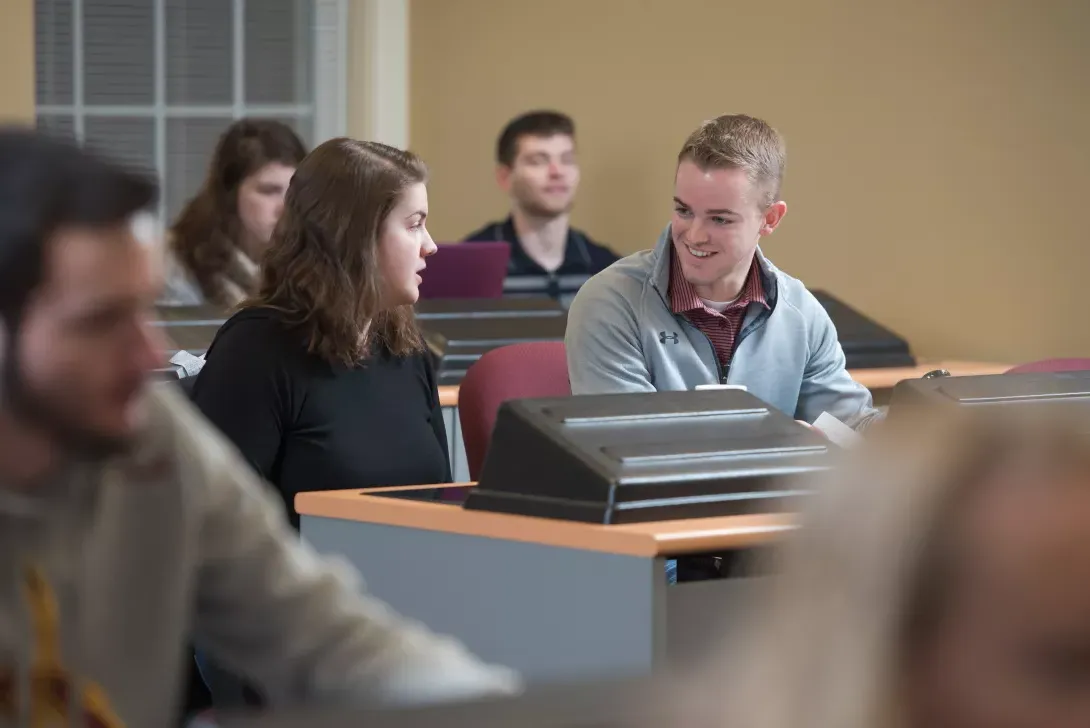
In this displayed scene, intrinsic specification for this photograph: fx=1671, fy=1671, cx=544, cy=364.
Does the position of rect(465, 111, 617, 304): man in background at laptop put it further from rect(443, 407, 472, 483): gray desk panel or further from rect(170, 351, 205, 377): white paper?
rect(170, 351, 205, 377): white paper

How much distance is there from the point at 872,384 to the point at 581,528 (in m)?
2.35

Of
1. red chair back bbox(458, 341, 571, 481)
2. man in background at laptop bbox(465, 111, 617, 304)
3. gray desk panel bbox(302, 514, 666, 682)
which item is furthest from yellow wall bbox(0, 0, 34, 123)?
gray desk panel bbox(302, 514, 666, 682)

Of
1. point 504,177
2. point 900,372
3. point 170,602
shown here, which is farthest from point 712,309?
point 504,177

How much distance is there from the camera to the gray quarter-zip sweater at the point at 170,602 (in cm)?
104

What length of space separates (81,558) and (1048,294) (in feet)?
13.5

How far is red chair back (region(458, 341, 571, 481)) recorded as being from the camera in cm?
306

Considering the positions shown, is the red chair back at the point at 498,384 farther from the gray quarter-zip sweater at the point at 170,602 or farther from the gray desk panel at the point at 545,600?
the gray quarter-zip sweater at the point at 170,602

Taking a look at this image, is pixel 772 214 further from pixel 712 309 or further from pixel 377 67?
pixel 377 67

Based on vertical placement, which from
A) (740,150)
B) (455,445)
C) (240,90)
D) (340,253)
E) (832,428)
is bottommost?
(455,445)

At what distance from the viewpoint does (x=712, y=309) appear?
3.06 meters

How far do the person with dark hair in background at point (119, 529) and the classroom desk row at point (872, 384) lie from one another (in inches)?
87.3

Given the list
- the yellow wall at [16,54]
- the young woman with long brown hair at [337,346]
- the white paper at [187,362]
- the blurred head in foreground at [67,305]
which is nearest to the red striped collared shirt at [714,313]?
the young woman with long brown hair at [337,346]

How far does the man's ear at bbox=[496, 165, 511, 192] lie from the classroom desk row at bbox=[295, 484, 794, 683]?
3.60 m

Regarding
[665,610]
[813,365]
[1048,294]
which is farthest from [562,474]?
[1048,294]
